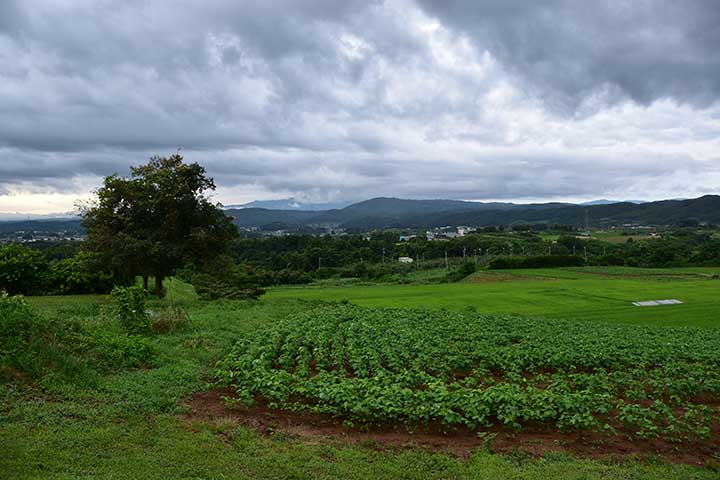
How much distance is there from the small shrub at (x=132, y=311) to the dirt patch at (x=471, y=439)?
7.60 m

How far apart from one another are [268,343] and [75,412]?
7056mm

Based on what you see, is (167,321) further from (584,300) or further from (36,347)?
(584,300)

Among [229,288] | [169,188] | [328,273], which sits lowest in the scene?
[328,273]

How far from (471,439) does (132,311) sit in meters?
12.2

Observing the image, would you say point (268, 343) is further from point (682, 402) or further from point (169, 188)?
point (169, 188)

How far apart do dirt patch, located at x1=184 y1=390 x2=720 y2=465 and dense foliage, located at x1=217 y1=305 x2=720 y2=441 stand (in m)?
0.20

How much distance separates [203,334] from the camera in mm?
16328

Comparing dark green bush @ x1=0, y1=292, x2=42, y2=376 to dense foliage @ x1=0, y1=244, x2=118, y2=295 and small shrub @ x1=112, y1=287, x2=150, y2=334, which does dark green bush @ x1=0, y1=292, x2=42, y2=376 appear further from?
dense foliage @ x1=0, y1=244, x2=118, y2=295

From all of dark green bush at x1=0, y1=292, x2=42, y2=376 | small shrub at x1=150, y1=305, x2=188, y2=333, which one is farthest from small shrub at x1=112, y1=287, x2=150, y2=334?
dark green bush at x1=0, y1=292, x2=42, y2=376

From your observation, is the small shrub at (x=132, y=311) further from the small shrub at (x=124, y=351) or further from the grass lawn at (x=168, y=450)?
the grass lawn at (x=168, y=450)

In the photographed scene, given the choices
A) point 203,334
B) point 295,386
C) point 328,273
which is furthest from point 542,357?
point 328,273

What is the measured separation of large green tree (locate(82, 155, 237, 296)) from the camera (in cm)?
2538

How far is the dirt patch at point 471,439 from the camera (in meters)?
8.19

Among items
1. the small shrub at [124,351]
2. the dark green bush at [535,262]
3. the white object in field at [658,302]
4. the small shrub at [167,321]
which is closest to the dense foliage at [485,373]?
the small shrub at [124,351]
